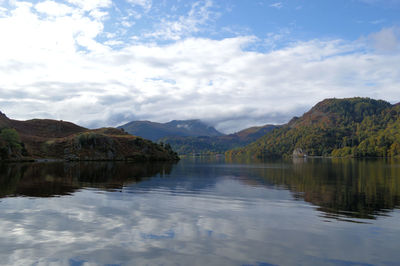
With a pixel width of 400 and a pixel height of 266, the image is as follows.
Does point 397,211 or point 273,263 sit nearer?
point 273,263

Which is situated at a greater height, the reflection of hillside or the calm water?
the calm water

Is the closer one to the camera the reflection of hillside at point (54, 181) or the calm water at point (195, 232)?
the calm water at point (195, 232)

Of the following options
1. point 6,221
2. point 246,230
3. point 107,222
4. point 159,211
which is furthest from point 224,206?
point 6,221

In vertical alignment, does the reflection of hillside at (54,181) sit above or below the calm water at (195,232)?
below

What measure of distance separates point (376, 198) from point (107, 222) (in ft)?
124

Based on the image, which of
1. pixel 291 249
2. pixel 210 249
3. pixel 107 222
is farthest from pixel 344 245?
pixel 107 222

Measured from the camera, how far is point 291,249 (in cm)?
1950

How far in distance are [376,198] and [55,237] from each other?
42265mm

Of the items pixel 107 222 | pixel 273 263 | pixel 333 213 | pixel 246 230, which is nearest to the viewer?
pixel 273 263

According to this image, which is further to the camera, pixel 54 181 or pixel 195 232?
pixel 54 181

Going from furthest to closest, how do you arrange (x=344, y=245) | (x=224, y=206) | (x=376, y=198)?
1. (x=376, y=198)
2. (x=224, y=206)
3. (x=344, y=245)

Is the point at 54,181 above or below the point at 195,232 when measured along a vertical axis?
below

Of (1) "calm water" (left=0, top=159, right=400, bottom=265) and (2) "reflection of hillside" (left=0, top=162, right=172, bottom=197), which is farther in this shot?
(2) "reflection of hillside" (left=0, top=162, right=172, bottom=197)

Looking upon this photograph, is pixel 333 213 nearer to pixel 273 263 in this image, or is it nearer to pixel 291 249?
pixel 291 249
